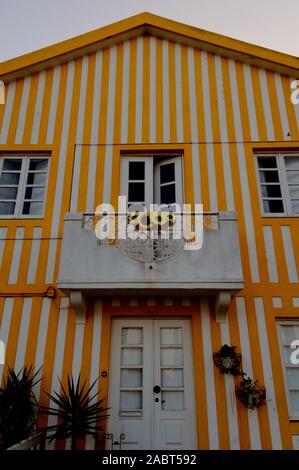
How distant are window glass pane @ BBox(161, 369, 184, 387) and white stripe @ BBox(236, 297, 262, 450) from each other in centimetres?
Answer: 96

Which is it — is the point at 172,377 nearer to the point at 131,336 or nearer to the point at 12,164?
the point at 131,336

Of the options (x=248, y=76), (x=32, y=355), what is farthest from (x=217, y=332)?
(x=248, y=76)

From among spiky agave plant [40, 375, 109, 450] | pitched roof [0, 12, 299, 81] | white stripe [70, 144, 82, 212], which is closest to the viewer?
spiky agave plant [40, 375, 109, 450]

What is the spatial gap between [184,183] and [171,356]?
2975mm

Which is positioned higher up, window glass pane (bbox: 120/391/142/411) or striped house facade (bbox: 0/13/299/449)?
striped house facade (bbox: 0/13/299/449)

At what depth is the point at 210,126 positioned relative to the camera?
6.77 m

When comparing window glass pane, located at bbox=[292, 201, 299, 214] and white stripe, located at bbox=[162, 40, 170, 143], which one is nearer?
window glass pane, located at bbox=[292, 201, 299, 214]

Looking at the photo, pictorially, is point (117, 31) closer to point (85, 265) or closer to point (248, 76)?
point (248, 76)

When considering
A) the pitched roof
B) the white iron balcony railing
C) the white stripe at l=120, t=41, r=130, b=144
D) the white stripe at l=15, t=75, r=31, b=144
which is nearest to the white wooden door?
the white iron balcony railing

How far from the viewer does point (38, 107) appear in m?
7.05

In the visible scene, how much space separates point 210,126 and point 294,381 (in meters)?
4.61

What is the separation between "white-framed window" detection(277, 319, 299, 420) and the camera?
16.7ft

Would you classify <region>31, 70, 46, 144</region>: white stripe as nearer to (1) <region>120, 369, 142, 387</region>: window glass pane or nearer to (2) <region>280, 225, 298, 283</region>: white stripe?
(1) <region>120, 369, 142, 387</region>: window glass pane
